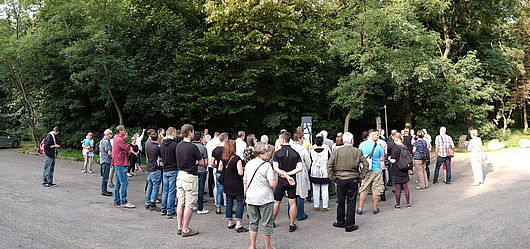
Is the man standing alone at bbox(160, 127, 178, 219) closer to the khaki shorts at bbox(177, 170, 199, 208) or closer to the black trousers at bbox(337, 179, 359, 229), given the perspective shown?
the khaki shorts at bbox(177, 170, 199, 208)

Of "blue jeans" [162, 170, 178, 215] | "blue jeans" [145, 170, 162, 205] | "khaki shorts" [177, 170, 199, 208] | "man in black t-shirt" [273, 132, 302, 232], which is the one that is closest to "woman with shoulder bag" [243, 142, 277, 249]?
"man in black t-shirt" [273, 132, 302, 232]

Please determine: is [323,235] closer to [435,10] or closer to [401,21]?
[401,21]

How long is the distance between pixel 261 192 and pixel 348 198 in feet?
7.50

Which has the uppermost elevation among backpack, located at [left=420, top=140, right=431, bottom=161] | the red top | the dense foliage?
the dense foliage

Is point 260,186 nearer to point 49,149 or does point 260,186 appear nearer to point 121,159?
point 121,159

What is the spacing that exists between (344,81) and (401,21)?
A: 4.83 meters

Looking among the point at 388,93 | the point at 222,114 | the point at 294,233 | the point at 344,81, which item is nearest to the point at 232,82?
the point at 222,114

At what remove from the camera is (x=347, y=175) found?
23.1 feet

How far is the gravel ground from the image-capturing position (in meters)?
6.11

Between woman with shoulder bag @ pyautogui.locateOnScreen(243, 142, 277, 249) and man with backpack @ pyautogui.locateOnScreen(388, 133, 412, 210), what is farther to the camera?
man with backpack @ pyautogui.locateOnScreen(388, 133, 412, 210)

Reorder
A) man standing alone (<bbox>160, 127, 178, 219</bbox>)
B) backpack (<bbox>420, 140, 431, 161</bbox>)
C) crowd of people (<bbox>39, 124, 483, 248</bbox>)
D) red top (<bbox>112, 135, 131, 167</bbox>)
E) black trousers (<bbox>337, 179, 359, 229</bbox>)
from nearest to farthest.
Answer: crowd of people (<bbox>39, 124, 483, 248</bbox>), black trousers (<bbox>337, 179, 359, 229</bbox>), man standing alone (<bbox>160, 127, 178, 219</bbox>), red top (<bbox>112, 135, 131, 167</bbox>), backpack (<bbox>420, 140, 431, 161</bbox>)

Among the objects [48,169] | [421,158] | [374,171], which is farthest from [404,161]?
[48,169]

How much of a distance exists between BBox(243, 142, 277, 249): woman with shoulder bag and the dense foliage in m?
14.6

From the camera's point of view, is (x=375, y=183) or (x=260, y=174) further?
Result: (x=375, y=183)
